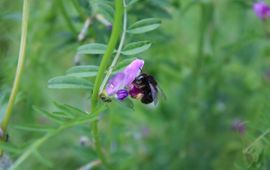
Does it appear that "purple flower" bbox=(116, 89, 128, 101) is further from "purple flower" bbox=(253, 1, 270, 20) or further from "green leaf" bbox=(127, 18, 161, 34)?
A: "purple flower" bbox=(253, 1, 270, 20)

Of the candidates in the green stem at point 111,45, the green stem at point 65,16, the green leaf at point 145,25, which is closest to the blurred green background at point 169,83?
the green stem at point 65,16

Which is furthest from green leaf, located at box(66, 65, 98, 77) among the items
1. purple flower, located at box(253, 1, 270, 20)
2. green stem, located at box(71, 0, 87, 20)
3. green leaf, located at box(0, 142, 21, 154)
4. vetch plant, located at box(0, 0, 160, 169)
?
purple flower, located at box(253, 1, 270, 20)

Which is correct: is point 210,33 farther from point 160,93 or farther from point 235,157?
point 160,93

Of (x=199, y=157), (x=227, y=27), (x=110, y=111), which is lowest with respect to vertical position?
(x=199, y=157)

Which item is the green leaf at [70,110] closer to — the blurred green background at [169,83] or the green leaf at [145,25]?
the green leaf at [145,25]

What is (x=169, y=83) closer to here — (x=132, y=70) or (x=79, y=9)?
(x=79, y=9)

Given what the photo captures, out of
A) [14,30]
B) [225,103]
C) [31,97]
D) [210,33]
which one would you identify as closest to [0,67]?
[31,97]
